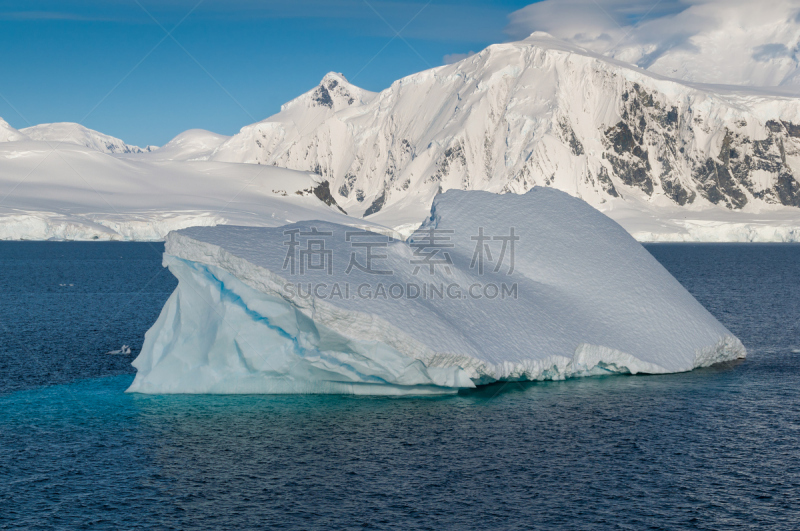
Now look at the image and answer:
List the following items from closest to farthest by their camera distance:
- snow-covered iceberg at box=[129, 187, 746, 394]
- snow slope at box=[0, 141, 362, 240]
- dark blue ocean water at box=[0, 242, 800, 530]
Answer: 1. dark blue ocean water at box=[0, 242, 800, 530]
2. snow-covered iceberg at box=[129, 187, 746, 394]
3. snow slope at box=[0, 141, 362, 240]

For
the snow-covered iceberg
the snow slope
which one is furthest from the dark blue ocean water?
the snow slope

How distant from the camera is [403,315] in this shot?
80.4 ft

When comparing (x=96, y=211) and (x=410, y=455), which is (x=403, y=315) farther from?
(x=96, y=211)

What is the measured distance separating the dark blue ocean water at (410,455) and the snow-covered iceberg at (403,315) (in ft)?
3.17

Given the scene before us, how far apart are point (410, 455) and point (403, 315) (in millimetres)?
6193

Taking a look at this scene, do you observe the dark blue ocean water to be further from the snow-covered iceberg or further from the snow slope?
the snow slope

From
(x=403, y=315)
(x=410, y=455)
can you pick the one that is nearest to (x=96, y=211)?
(x=403, y=315)

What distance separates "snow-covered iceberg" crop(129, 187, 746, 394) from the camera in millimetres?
24438

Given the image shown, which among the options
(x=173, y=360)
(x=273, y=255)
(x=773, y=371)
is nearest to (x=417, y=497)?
(x=273, y=255)

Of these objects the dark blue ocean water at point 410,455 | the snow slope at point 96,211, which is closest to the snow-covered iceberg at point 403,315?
the dark blue ocean water at point 410,455

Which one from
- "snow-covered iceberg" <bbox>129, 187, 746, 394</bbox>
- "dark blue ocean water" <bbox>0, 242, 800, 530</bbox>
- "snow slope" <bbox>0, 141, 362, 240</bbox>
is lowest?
"dark blue ocean water" <bbox>0, 242, 800, 530</bbox>

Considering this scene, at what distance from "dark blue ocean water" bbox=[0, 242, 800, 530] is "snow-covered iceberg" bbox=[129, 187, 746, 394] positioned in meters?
0.97

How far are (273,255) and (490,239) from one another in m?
10.9

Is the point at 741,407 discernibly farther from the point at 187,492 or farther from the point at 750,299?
the point at 750,299
